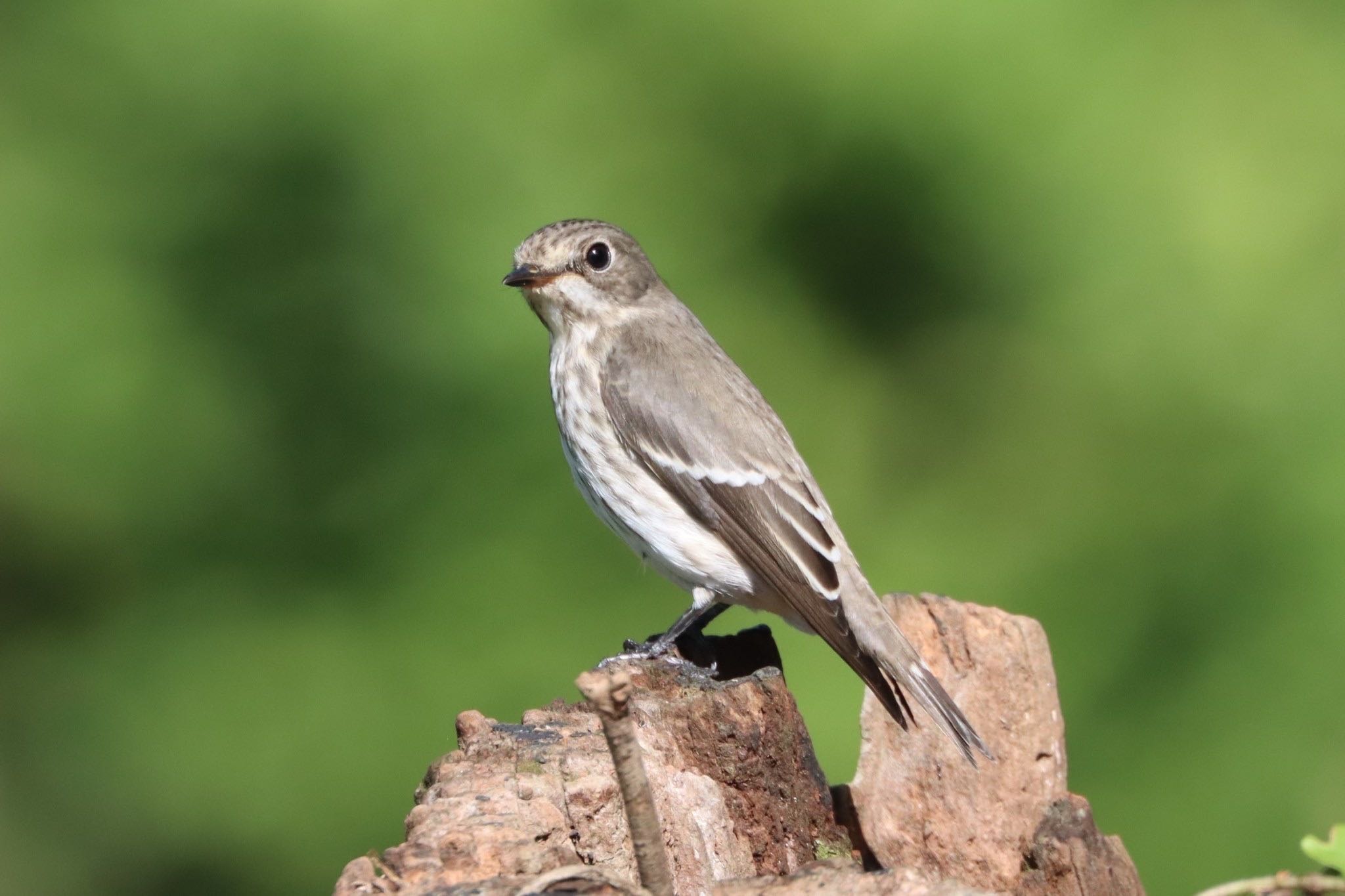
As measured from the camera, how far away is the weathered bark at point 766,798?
2.16 m

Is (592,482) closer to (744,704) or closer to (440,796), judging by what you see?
(744,704)

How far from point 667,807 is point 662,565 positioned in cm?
124

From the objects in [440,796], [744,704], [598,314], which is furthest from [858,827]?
[598,314]

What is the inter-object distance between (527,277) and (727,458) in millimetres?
774

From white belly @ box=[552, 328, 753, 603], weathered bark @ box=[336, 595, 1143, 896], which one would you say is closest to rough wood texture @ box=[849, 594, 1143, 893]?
weathered bark @ box=[336, 595, 1143, 896]

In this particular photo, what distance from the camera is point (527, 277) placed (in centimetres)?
399

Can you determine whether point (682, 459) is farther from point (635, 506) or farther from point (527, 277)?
point (527, 277)

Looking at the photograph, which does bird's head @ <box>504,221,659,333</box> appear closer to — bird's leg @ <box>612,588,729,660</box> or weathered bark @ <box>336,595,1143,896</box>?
bird's leg @ <box>612,588,729,660</box>

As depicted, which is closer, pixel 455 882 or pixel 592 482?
pixel 455 882

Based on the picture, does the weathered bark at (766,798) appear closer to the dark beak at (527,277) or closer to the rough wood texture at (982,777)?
the rough wood texture at (982,777)

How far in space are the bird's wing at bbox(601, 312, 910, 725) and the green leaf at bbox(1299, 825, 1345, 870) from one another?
1938 millimetres

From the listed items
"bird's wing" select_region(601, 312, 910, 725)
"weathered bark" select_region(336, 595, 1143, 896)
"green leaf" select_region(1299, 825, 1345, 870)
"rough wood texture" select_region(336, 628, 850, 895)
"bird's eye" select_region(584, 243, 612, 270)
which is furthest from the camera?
"bird's eye" select_region(584, 243, 612, 270)

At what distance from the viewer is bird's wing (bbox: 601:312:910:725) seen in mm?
3697

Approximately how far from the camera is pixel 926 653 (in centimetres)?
354
